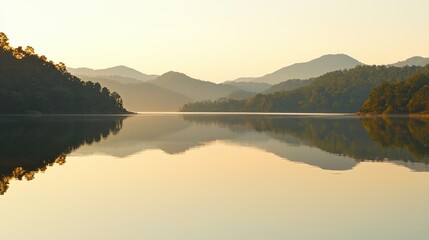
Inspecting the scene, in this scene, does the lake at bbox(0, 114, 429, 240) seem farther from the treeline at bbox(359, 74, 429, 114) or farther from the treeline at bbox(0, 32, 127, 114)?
the treeline at bbox(359, 74, 429, 114)

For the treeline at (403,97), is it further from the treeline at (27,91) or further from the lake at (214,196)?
the lake at (214,196)

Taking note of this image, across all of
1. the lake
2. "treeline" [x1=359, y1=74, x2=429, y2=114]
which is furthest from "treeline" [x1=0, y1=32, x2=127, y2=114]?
the lake

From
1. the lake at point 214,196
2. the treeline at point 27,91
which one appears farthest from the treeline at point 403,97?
the lake at point 214,196

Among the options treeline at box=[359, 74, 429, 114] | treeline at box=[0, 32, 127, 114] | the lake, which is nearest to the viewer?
the lake

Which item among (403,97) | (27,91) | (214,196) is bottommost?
(214,196)

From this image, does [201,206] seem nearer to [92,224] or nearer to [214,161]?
[92,224]

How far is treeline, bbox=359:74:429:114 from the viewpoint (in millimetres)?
176375

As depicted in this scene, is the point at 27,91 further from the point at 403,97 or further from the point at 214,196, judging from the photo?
the point at 214,196

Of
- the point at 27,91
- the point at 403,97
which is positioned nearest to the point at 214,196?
the point at 27,91

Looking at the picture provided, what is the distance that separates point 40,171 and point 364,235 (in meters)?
20.6

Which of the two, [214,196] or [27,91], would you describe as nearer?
[214,196]

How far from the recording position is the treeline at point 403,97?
176 meters

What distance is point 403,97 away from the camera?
186m

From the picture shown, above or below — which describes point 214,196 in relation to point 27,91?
below
